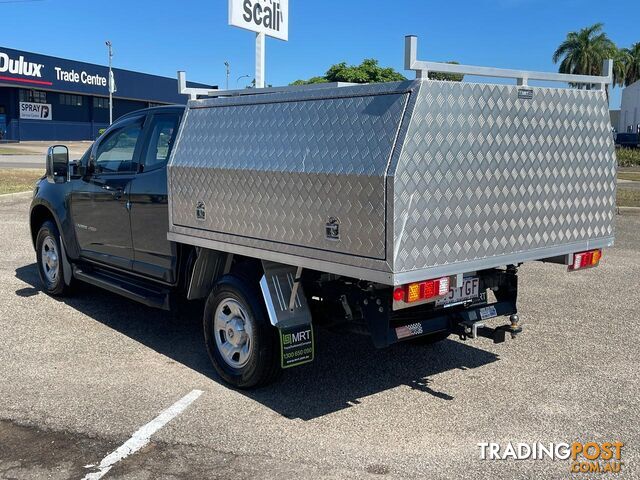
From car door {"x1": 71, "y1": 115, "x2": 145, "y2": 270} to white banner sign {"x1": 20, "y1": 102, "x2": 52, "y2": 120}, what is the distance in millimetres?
49024

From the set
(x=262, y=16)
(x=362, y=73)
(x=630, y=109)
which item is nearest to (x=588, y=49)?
(x=630, y=109)

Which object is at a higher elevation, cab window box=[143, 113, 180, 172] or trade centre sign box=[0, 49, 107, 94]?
trade centre sign box=[0, 49, 107, 94]

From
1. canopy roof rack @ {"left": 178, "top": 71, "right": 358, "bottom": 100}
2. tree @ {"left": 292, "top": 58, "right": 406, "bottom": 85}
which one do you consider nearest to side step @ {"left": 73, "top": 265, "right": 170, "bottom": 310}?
canopy roof rack @ {"left": 178, "top": 71, "right": 358, "bottom": 100}

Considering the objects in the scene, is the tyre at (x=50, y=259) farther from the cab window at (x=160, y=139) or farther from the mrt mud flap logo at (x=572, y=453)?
the mrt mud flap logo at (x=572, y=453)

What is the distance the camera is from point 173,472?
3.79 meters

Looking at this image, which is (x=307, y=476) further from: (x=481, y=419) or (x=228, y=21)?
(x=228, y=21)

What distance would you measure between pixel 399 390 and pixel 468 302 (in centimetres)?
83

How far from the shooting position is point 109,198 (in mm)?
6477

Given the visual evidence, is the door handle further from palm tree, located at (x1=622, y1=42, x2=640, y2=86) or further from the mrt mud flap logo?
palm tree, located at (x1=622, y1=42, x2=640, y2=86)

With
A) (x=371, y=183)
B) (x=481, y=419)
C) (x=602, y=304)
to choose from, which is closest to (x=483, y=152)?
(x=371, y=183)

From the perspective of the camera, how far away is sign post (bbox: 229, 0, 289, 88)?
10383mm

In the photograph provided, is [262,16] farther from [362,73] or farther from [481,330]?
[362,73]

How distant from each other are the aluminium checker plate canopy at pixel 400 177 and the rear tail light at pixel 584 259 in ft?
0.25

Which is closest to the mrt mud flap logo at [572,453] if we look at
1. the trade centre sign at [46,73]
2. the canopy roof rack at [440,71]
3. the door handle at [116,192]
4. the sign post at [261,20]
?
the canopy roof rack at [440,71]
